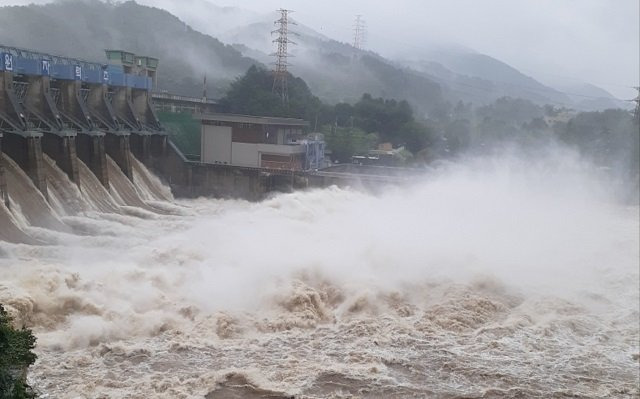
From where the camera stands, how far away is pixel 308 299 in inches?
536

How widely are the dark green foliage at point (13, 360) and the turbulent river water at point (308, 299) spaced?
218cm

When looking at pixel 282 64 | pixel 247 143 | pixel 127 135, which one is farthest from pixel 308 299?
pixel 282 64

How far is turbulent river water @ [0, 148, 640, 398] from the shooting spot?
10742 millimetres

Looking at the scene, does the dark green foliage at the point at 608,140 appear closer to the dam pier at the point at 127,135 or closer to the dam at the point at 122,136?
the dam pier at the point at 127,135

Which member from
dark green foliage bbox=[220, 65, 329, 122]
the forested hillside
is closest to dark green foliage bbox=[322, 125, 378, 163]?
dark green foliage bbox=[220, 65, 329, 122]

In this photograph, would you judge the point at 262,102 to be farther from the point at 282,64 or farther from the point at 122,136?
the point at 122,136

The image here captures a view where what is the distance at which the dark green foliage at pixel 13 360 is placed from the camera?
6.57m

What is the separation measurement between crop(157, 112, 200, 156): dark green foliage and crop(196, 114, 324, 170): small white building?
0.77 metres

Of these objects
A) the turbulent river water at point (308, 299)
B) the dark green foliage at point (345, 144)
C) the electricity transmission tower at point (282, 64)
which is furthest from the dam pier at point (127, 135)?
the electricity transmission tower at point (282, 64)

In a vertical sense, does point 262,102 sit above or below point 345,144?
above

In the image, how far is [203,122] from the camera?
1136 inches

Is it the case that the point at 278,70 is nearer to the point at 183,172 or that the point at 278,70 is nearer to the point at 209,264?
the point at 183,172

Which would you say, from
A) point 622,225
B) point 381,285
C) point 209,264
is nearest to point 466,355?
point 381,285

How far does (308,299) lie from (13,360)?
718 cm
